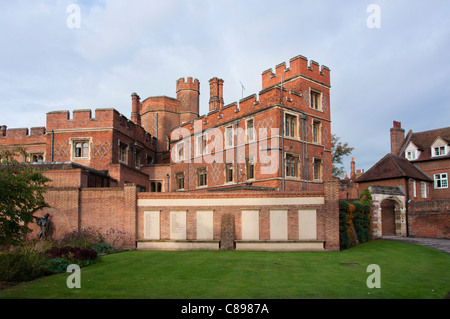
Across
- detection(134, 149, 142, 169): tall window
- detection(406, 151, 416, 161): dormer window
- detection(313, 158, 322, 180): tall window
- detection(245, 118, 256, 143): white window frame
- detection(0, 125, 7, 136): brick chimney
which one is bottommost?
detection(313, 158, 322, 180): tall window

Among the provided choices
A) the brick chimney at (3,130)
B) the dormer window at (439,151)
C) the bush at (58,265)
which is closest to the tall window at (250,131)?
the bush at (58,265)

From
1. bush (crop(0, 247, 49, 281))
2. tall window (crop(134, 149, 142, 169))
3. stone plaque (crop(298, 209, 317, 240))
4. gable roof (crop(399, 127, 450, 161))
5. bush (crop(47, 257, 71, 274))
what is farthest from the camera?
gable roof (crop(399, 127, 450, 161))

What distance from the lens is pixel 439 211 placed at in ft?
90.4

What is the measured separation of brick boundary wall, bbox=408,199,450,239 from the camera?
1072 inches

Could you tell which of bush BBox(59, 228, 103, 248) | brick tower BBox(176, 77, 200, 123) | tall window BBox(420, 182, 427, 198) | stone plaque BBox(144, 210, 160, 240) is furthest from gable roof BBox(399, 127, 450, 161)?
bush BBox(59, 228, 103, 248)

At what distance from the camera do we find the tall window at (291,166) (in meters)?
26.7

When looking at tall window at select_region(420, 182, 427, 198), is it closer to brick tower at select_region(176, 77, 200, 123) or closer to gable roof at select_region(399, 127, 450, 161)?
gable roof at select_region(399, 127, 450, 161)

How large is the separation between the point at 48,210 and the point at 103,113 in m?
11.6

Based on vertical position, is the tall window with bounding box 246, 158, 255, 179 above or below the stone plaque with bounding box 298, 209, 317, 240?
above

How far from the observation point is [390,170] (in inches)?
1264

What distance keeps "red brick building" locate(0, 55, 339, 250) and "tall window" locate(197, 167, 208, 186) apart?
114 mm

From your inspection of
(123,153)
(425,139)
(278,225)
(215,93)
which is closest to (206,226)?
(278,225)
